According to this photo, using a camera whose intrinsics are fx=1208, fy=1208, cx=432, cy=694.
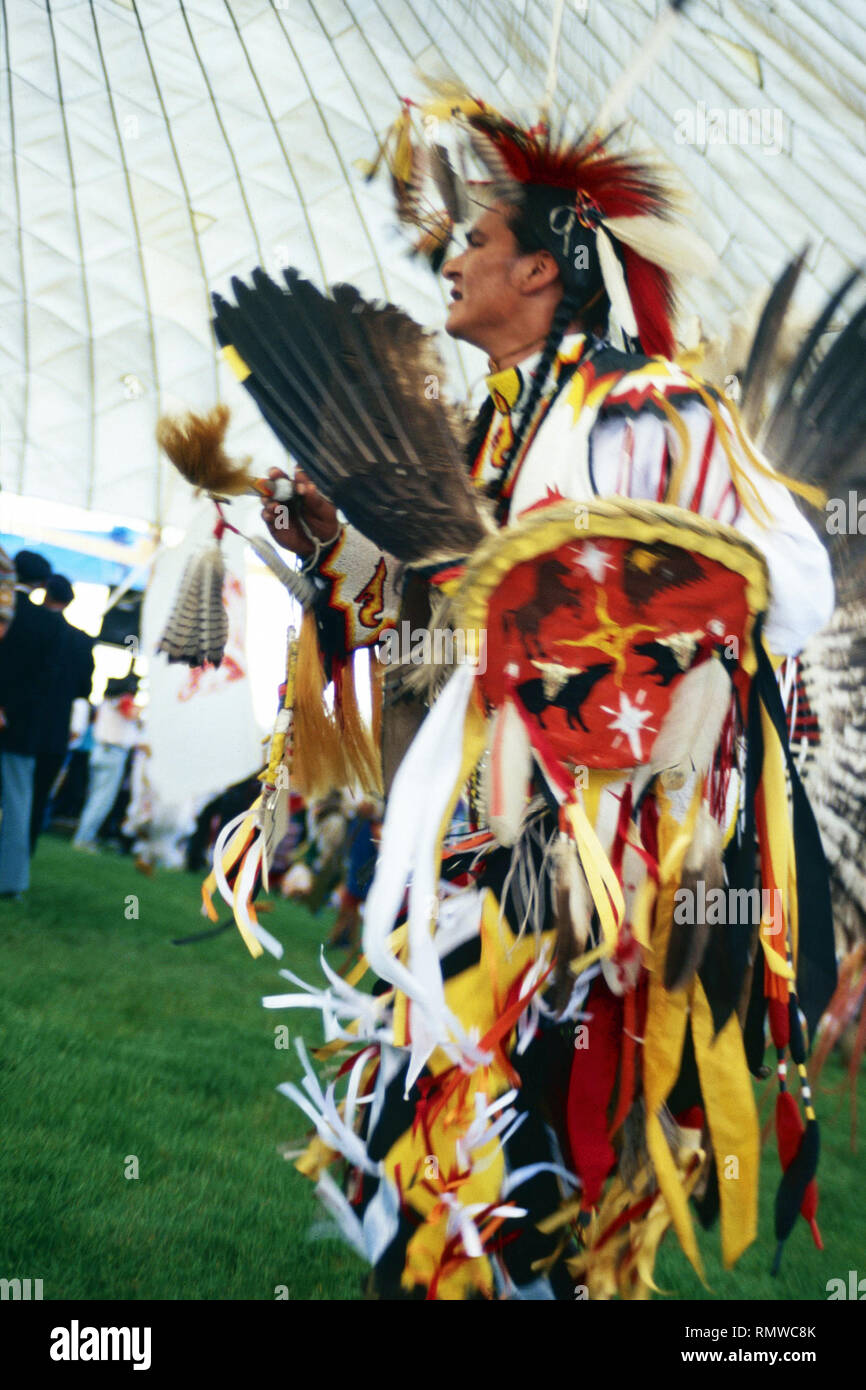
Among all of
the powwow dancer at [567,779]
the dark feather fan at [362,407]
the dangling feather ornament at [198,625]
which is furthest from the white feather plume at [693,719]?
the dangling feather ornament at [198,625]

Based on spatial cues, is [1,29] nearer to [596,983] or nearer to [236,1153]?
[236,1153]

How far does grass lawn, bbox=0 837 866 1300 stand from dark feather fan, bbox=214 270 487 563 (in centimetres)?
121

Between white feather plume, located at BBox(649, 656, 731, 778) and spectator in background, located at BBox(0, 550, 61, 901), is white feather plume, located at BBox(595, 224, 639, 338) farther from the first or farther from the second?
spectator in background, located at BBox(0, 550, 61, 901)

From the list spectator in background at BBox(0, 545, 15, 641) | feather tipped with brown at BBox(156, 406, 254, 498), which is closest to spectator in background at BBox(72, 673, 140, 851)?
spectator in background at BBox(0, 545, 15, 641)

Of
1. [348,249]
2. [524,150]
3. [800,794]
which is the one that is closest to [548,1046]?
[800,794]

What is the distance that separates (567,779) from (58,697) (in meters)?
3.58

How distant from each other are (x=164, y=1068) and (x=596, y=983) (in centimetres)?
183

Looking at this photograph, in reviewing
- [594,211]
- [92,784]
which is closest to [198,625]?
[594,211]

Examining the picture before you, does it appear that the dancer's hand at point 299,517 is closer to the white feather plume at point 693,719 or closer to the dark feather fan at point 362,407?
the dark feather fan at point 362,407

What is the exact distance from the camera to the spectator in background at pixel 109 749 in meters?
6.33

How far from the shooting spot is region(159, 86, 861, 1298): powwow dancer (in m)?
1.35

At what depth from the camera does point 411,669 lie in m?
1.64

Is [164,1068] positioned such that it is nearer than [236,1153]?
No

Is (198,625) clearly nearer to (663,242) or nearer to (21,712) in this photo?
(663,242)
